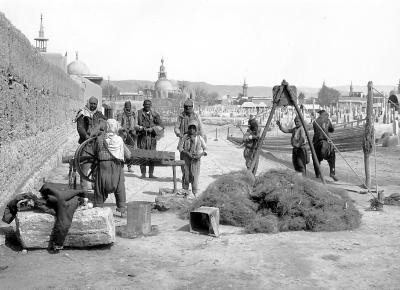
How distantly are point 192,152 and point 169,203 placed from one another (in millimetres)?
1195

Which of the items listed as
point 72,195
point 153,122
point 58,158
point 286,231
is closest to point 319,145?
point 153,122

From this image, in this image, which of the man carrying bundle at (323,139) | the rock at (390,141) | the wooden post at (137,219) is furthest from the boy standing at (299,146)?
the rock at (390,141)

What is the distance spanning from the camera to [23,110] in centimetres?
837

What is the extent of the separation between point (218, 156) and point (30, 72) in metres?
9.04

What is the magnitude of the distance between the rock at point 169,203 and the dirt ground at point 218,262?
23.2 inches

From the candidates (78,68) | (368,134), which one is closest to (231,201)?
(368,134)

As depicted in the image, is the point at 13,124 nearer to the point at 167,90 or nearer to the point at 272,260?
the point at 272,260

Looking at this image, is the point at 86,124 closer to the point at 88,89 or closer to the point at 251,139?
the point at 251,139

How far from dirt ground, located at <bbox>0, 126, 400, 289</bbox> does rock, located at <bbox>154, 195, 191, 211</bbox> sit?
1.94 ft

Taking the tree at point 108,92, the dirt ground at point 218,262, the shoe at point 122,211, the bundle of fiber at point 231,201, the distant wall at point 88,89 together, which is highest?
the tree at point 108,92

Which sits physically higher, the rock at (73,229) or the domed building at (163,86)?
the domed building at (163,86)

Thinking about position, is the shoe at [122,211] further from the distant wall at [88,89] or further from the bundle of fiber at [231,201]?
the distant wall at [88,89]

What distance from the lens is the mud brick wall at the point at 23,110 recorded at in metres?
7.04

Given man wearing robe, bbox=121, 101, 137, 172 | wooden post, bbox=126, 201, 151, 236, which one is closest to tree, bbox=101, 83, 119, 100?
man wearing robe, bbox=121, 101, 137, 172
